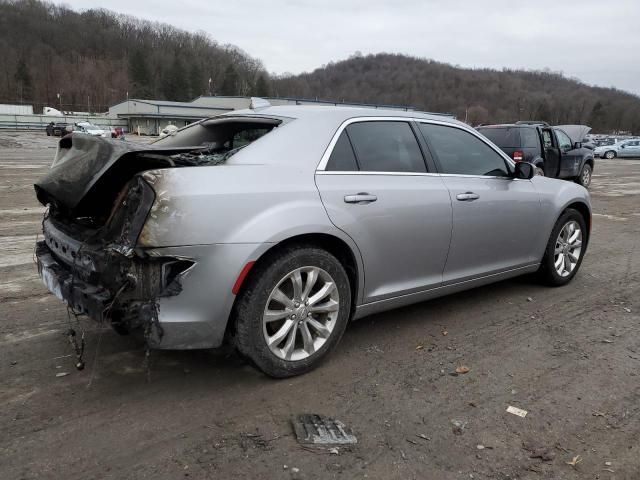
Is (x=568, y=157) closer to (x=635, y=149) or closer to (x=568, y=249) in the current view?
(x=568, y=249)

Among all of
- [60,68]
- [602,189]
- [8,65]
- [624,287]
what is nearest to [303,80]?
[60,68]

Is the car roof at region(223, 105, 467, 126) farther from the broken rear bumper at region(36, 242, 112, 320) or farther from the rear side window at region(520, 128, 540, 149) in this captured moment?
the rear side window at region(520, 128, 540, 149)

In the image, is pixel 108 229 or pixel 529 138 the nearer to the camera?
pixel 108 229

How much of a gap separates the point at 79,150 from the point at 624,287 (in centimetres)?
522

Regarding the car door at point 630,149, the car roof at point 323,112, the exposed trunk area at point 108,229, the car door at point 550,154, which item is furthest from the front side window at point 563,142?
the car door at point 630,149

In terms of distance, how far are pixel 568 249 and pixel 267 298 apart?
3654mm

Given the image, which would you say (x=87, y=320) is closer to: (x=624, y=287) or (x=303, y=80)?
(x=624, y=287)

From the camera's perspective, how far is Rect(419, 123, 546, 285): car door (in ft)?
13.6

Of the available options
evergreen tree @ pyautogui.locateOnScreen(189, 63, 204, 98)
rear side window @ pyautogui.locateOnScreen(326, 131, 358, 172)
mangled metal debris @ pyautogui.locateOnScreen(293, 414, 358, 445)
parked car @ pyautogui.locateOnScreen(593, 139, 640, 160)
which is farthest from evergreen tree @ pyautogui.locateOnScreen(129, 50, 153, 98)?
mangled metal debris @ pyautogui.locateOnScreen(293, 414, 358, 445)

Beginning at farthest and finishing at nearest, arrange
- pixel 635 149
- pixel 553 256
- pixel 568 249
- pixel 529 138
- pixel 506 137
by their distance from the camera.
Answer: pixel 635 149
pixel 529 138
pixel 506 137
pixel 568 249
pixel 553 256

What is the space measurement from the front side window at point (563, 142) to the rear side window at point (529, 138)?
1.36 meters

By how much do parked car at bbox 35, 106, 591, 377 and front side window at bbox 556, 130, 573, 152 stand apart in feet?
38.0

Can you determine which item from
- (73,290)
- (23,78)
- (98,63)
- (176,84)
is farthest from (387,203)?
(98,63)

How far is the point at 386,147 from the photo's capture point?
3867mm
